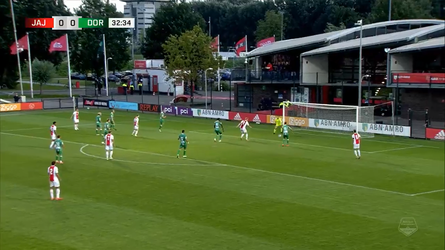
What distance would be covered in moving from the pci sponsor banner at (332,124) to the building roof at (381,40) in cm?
1068

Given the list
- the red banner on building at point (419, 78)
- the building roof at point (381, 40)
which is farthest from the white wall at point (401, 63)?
the red banner on building at point (419, 78)

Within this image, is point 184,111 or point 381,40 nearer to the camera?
point 381,40

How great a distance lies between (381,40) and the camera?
57.4 m

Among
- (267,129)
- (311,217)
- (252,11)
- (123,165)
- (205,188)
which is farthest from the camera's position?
(252,11)

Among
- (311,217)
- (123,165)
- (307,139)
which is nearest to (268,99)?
(307,139)

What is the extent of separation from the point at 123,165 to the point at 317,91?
35037 millimetres

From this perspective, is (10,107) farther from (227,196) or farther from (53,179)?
(227,196)

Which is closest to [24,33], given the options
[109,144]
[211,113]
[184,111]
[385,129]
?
[184,111]

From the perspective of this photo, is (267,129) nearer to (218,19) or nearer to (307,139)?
(307,139)

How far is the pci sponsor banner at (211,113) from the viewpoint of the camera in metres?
59.9

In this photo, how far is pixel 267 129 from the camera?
52.4 metres

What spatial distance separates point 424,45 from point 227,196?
33388mm

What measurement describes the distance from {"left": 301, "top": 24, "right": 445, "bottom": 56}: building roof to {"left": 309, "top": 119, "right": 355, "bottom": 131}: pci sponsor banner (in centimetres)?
1068

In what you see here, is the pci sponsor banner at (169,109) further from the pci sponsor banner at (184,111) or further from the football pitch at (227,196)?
the football pitch at (227,196)
